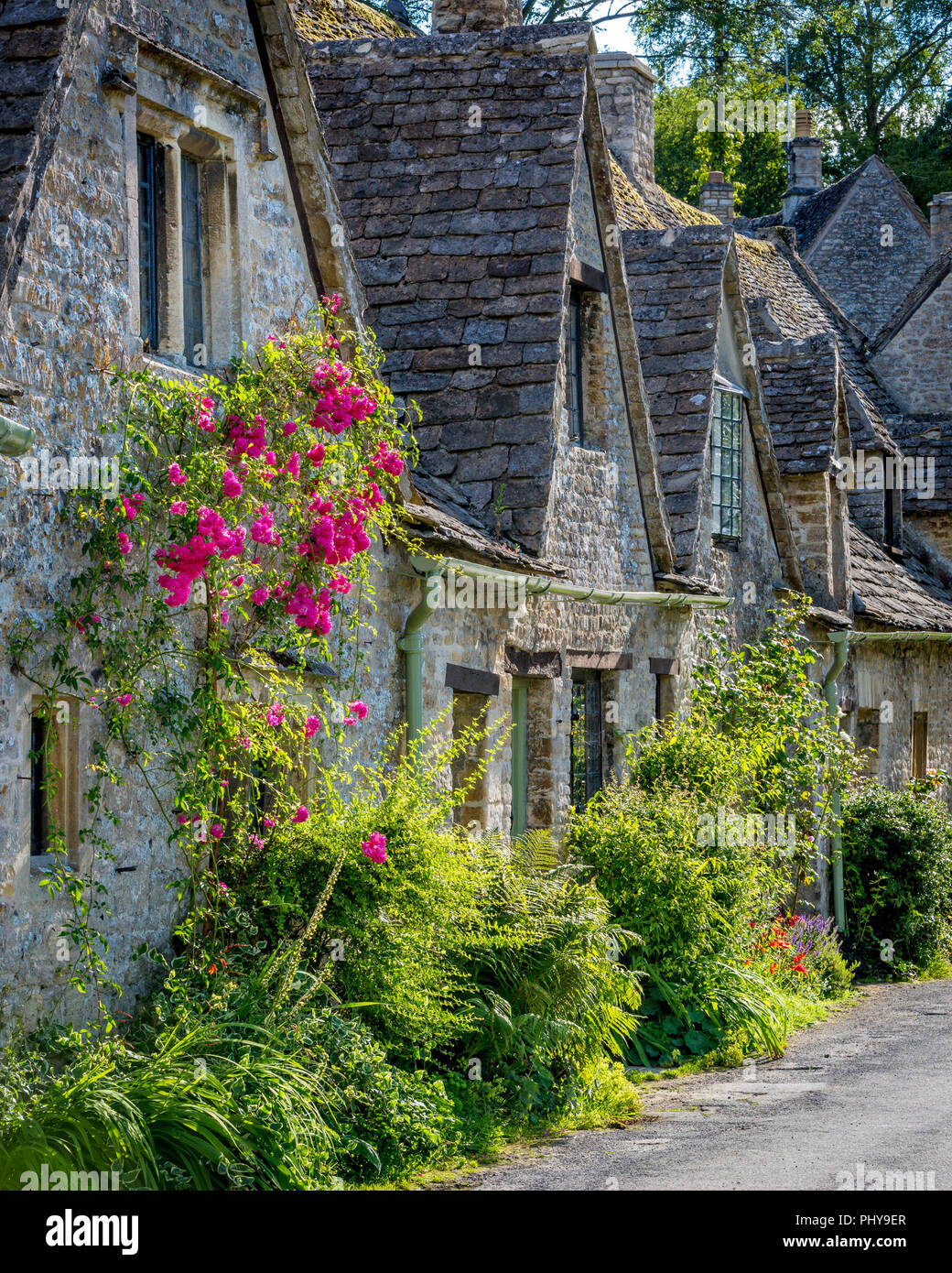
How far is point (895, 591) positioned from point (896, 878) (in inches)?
186

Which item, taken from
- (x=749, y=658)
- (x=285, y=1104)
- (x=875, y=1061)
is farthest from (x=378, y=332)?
(x=285, y=1104)

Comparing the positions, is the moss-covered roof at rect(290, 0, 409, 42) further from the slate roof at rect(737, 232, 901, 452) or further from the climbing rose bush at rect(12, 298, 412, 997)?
the slate roof at rect(737, 232, 901, 452)

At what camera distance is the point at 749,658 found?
54.1ft

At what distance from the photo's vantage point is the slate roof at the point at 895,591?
19.8 meters

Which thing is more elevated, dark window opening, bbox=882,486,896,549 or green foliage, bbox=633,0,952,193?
green foliage, bbox=633,0,952,193

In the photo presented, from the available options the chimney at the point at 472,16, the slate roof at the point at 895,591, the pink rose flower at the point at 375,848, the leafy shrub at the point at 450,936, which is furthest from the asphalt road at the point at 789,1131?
the chimney at the point at 472,16

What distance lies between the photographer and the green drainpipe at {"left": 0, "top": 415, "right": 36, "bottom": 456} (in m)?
6.91

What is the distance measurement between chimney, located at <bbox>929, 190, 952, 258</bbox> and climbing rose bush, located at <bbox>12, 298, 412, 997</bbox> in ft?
69.0

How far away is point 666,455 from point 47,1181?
10.8 m

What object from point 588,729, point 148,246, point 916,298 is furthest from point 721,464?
point 916,298

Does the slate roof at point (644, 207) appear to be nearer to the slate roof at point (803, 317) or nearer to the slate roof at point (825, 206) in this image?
the slate roof at point (803, 317)

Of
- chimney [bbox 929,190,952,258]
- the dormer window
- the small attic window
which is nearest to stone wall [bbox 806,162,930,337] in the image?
chimney [bbox 929,190,952,258]

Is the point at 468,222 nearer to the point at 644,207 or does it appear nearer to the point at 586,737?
the point at 586,737

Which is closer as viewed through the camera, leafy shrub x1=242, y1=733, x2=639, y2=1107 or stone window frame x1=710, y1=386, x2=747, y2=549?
leafy shrub x1=242, y1=733, x2=639, y2=1107
